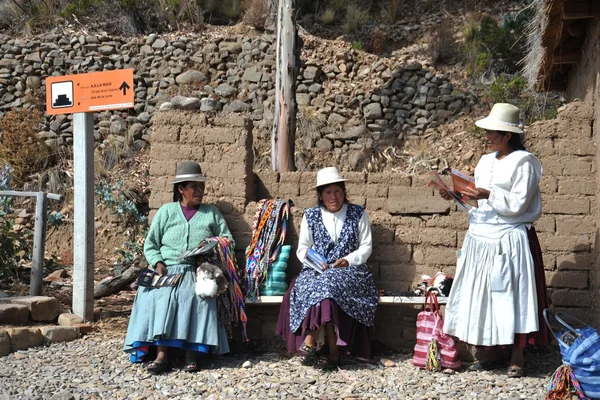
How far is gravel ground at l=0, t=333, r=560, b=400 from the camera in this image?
500cm

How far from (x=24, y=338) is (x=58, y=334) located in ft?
1.00

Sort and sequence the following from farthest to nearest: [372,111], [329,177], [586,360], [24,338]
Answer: [372,111] → [24,338] → [329,177] → [586,360]

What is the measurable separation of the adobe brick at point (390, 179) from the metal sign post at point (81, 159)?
2.54m

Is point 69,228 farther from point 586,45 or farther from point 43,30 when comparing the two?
point 586,45

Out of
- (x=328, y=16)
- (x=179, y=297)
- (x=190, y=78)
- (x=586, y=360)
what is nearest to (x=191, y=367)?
(x=179, y=297)

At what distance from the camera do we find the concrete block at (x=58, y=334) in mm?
6406

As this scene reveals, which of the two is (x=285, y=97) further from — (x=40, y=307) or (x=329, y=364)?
(x=329, y=364)

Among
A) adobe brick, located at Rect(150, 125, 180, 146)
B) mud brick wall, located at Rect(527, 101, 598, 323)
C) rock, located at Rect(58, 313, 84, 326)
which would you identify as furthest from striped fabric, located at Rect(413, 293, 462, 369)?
rock, located at Rect(58, 313, 84, 326)

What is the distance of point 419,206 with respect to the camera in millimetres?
6367

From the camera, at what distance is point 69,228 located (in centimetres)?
1257

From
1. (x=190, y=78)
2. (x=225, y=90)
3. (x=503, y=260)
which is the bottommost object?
(x=503, y=260)

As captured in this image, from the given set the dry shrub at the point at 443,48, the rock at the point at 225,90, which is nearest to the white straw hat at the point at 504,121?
the rock at the point at 225,90

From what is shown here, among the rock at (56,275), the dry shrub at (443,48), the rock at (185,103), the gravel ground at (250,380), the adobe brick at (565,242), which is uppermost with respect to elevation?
the dry shrub at (443,48)

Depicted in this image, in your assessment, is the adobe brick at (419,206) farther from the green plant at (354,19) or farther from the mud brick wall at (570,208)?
the green plant at (354,19)
